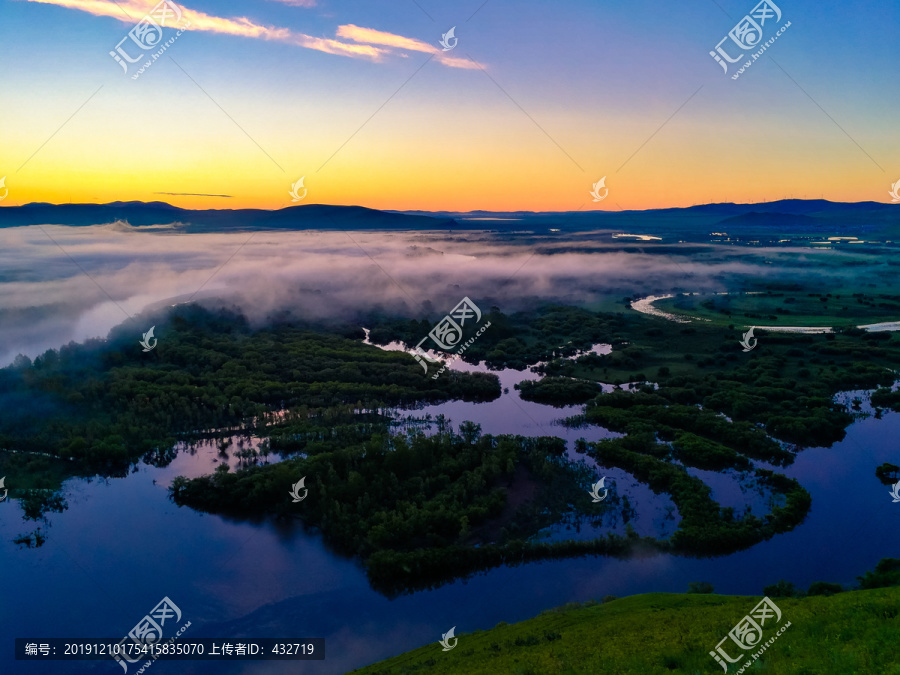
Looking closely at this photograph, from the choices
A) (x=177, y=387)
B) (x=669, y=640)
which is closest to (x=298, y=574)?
(x=669, y=640)

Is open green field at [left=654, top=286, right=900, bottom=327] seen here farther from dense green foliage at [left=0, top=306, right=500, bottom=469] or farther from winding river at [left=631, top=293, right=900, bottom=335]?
dense green foliage at [left=0, top=306, right=500, bottom=469]

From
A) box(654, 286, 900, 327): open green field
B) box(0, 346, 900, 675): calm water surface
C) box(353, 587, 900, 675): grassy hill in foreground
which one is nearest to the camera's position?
box(353, 587, 900, 675): grassy hill in foreground

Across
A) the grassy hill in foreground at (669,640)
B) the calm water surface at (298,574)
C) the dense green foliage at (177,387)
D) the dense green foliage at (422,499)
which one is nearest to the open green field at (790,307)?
the dense green foliage at (177,387)

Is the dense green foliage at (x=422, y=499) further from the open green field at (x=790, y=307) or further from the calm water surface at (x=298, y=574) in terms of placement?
the open green field at (x=790, y=307)

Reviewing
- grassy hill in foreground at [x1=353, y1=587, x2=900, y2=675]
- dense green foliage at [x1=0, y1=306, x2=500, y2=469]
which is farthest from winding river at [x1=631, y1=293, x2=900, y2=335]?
grassy hill in foreground at [x1=353, y1=587, x2=900, y2=675]

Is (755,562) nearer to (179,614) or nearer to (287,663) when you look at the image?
(287,663)

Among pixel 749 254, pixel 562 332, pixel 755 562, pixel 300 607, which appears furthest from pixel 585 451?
pixel 749 254
